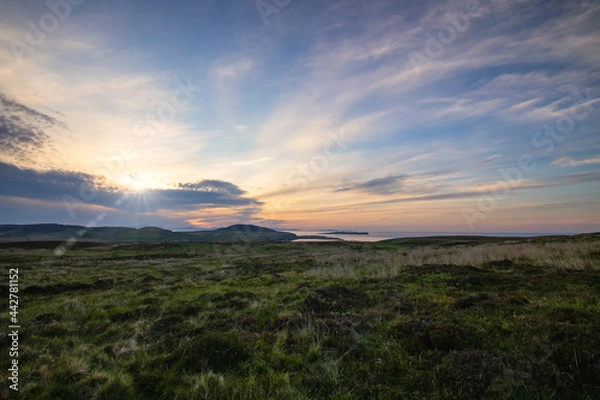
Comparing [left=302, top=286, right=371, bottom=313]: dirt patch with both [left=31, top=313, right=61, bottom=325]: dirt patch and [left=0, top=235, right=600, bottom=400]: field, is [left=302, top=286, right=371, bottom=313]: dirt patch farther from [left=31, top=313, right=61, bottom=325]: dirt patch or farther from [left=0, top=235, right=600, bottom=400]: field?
Answer: [left=31, top=313, right=61, bottom=325]: dirt patch

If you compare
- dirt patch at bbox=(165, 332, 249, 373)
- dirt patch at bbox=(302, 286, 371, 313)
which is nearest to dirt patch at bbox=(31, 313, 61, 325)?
→ dirt patch at bbox=(165, 332, 249, 373)

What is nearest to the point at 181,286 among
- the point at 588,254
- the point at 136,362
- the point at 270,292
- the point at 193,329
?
the point at 270,292

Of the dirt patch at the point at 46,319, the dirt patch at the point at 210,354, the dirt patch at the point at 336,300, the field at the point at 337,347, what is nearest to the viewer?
the field at the point at 337,347

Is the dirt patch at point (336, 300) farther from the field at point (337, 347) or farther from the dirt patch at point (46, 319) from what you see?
the dirt patch at point (46, 319)

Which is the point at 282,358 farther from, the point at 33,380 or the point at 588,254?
the point at 588,254

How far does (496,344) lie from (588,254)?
17.3 metres

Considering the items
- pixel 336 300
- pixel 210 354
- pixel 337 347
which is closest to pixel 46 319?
pixel 210 354

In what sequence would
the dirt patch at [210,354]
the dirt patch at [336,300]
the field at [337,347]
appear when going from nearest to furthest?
the field at [337,347], the dirt patch at [210,354], the dirt patch at [336,300]

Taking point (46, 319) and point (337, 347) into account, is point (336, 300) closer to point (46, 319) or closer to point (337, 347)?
point (337, 347)

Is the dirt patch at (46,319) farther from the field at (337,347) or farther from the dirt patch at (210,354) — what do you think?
the dirt patch at (210,354)

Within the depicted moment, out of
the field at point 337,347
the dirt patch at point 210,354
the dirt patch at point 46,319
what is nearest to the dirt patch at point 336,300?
the field at point 337,347

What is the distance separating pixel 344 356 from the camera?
19.5ft

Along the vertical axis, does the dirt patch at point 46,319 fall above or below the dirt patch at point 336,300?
below

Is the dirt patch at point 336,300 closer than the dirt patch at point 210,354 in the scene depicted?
No
